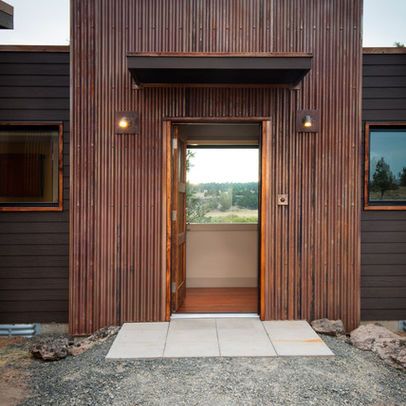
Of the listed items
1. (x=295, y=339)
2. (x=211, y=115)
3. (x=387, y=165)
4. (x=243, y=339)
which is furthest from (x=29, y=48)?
(x=387, y=165)

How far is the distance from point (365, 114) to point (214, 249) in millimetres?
2789

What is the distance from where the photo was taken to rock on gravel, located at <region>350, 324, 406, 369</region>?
301 cm

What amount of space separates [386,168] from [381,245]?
0.90 m

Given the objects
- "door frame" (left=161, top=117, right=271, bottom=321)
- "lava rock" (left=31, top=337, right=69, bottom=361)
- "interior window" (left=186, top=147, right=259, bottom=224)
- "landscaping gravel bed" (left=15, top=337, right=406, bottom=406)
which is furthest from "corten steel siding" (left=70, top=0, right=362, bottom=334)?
"interior window" (left=186, top=147, right=259, bottom=224)

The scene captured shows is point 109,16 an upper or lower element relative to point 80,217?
upper

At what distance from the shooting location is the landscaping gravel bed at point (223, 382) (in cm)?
240

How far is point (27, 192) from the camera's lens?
399 centimetres

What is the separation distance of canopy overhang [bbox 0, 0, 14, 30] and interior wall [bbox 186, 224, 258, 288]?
3364 millimetres

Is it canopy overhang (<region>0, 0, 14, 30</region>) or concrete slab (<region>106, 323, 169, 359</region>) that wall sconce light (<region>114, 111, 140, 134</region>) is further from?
concrete slab (<region>106, 323, 169, 359</region>)

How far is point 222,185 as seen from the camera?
18.3 feet

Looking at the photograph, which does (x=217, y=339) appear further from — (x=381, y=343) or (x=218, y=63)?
(x=218, y=63)

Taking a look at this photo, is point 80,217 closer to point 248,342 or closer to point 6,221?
point 6,221

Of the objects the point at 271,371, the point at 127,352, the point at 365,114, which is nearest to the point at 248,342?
the point at 271,371

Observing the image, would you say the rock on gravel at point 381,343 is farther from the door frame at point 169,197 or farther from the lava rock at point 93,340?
the lava rock at point 93,340
